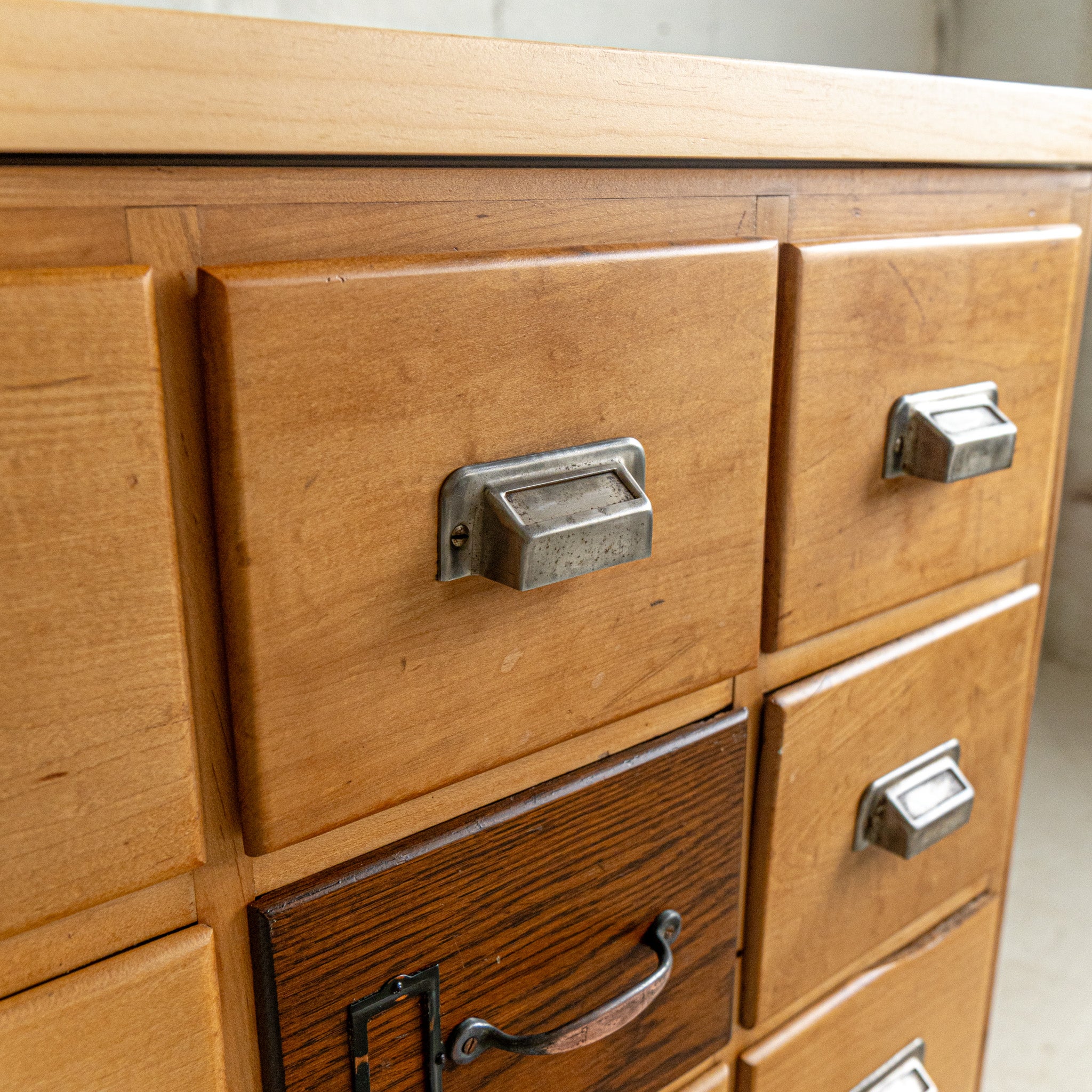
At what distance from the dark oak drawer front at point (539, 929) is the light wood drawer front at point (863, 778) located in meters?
0.03

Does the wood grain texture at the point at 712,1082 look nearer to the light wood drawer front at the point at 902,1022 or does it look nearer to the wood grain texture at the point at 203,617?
the light wood drawer front at the point at 902,1022

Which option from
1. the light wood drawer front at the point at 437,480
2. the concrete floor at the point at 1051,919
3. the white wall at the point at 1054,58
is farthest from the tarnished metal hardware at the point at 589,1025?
the white wall at the point at 1054,58

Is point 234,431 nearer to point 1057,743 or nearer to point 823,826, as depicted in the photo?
point 823,826

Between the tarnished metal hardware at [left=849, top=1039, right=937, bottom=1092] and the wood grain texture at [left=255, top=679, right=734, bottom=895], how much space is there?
308mm

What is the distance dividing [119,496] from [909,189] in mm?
374

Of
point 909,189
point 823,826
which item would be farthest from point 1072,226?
point 823,826

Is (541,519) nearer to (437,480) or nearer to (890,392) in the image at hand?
(437,480)

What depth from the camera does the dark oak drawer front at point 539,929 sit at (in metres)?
0.36

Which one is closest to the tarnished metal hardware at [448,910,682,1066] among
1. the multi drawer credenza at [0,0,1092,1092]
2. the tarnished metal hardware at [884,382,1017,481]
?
the multi drawer credenza at [0,0,1092,1092]

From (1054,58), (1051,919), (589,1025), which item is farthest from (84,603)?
(1054,58)

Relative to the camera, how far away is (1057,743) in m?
1.57

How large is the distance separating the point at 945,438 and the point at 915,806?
0.68ft

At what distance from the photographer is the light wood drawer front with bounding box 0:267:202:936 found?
10.5 inches

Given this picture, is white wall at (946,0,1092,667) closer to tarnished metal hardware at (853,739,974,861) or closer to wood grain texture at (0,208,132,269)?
tarnished metal hardware at (853,739,974,861)
